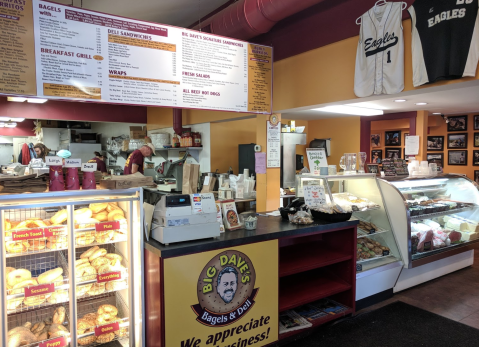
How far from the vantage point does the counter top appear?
96.0 inches

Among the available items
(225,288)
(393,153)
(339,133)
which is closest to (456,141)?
(393,153)

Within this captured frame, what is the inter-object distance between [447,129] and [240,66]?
7.28 metres

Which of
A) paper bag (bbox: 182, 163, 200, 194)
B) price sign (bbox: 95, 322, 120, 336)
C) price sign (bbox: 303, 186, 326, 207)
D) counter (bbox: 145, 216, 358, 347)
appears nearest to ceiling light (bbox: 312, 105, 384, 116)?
price sign (bbox: 303, 186, 326, 207)

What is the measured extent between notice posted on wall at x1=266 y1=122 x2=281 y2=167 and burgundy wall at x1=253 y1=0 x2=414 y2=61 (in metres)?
1.00

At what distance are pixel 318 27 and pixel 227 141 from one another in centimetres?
303

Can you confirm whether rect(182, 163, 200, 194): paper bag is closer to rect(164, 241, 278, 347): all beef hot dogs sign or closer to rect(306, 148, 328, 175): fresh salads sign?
rect(306, 148, 328, 175): fresh salads sign

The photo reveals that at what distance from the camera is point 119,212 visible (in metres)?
2.67

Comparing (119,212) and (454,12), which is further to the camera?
(454,12)

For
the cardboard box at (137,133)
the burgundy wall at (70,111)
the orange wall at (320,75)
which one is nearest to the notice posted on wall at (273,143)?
the orange wall at (320,75)

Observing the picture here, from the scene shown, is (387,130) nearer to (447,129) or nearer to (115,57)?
(447,129)

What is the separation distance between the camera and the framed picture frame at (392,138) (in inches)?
362

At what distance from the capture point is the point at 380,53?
11.4ft

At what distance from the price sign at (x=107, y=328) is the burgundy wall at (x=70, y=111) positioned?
5734mm

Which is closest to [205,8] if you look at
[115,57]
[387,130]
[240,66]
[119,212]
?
[240,66]
